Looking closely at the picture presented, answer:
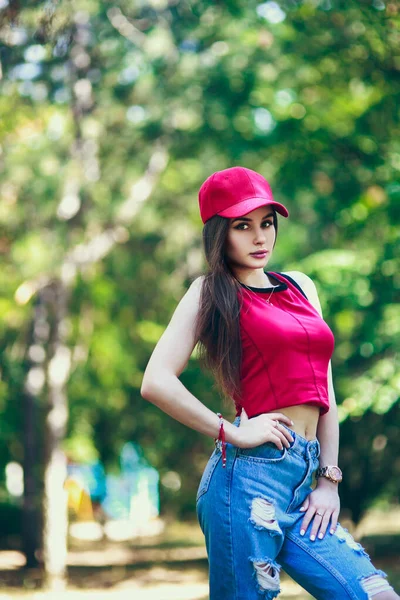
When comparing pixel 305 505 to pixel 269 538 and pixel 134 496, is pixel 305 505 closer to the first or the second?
pixel 269 538

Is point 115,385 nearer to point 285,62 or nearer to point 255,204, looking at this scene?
point 285,62

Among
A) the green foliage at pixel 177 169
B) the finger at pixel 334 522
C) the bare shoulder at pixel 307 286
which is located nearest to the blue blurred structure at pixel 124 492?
the green foliage at pixel 177 169

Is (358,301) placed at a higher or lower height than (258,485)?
higher

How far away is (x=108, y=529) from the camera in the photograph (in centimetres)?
2623

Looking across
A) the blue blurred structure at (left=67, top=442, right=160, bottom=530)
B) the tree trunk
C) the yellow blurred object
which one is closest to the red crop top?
the tree trunk

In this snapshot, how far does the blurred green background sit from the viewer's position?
8828mm

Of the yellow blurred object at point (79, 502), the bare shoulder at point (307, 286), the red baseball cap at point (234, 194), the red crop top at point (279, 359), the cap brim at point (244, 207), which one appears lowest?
the red crop top at point (279, 359)

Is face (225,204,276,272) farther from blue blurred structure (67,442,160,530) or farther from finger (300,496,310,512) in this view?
blue blurred structure (67,442,160,530)

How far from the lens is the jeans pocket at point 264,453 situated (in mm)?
2744

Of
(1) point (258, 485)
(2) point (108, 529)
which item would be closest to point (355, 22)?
(1) point (258, 485)

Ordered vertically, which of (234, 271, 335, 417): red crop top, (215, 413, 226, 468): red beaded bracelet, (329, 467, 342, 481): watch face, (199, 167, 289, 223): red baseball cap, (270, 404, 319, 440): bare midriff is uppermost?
(199, 167, 289, 223): red baseball cap

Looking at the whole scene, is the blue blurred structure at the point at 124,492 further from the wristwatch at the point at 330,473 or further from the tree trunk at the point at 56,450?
the wristwatch at the point at 330,473

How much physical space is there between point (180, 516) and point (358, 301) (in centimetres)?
1684

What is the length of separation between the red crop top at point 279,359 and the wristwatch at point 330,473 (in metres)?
0.21
